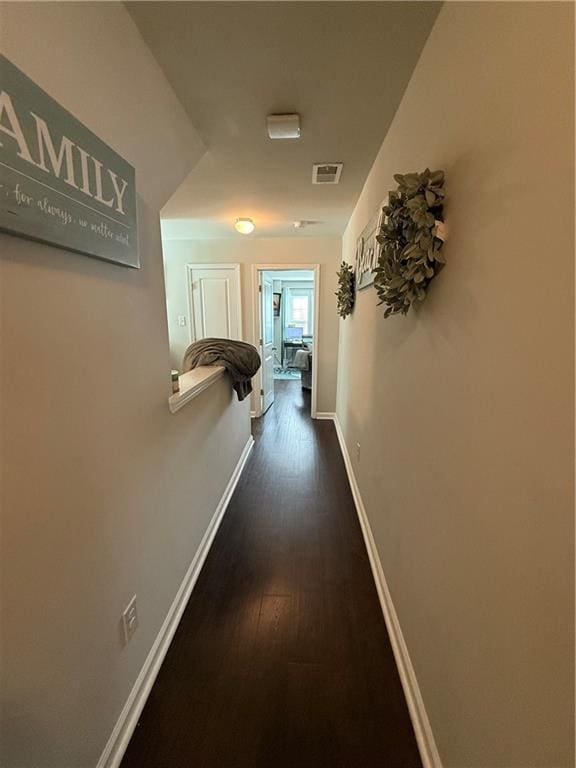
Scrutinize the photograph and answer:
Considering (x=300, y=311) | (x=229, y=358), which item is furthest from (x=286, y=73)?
(x=300, y=311)

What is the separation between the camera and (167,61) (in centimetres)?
117

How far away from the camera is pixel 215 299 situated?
4211 millimetres

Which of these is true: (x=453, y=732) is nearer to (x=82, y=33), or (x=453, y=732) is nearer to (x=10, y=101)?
(x=10, y=101)

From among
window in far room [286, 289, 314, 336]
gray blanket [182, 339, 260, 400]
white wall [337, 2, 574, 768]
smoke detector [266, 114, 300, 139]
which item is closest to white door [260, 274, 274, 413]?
gray blanket [182, 339, 260, 400]

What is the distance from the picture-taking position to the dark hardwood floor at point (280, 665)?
1062 mm

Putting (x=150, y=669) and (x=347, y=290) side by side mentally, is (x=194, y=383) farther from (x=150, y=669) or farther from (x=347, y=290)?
(x=347, y=290)

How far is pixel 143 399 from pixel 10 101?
2.76ft

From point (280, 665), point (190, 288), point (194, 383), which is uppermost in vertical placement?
point (190, 288)

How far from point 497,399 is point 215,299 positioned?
3971 mm

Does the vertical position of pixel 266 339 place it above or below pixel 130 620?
above

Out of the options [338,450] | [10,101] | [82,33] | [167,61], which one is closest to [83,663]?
[10,101]

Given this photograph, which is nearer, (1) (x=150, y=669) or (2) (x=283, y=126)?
(1) (x=150, y=669)

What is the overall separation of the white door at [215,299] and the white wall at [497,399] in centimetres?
318

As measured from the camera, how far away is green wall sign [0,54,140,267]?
23.6 inches
